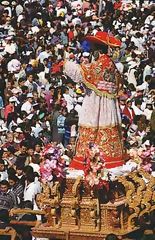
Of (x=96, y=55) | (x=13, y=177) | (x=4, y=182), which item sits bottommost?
(x=13, y=177)

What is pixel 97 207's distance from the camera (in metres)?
12.8

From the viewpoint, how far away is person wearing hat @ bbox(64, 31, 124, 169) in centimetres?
1335

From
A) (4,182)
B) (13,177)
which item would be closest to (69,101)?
(13,177)

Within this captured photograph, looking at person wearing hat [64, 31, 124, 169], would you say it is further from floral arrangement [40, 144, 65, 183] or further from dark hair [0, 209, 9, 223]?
dark hair [0, 209, 9, 223]

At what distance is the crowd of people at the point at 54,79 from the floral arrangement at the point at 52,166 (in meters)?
0.99

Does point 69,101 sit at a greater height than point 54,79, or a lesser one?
greater

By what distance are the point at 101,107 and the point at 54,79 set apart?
952cm

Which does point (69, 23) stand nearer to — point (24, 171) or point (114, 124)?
point (24, 171)

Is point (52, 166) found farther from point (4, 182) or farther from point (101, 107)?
point (4, 182)

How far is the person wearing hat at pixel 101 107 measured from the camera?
13.4 meters

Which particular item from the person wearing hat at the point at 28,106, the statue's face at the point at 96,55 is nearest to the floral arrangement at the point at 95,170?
the statue's face at the point at 96,55

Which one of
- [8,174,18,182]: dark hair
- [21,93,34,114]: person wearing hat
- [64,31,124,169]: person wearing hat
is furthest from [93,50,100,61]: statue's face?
[21,93,34,114]: person wearing hat

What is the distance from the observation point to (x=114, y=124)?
13.4 meters

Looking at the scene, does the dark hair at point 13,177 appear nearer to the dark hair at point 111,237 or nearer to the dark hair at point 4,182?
the dark hair at point 4,182
